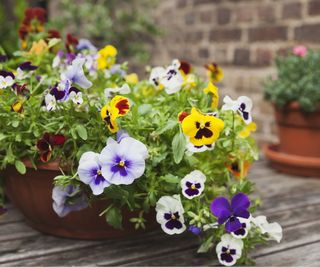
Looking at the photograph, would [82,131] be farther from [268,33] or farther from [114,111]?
[268,33]

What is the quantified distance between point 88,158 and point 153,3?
9.91ft

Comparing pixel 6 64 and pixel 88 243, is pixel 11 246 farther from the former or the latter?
pixel 6 64

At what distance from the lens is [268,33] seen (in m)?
2.96

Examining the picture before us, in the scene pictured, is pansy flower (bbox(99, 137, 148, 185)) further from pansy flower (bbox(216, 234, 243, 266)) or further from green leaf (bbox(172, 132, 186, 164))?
pansy flower (bbox(216, 234, 243, 266))

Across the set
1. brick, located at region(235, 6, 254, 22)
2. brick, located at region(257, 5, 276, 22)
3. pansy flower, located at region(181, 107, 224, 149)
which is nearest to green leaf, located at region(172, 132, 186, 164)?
pansy flower, located at region(181, 107, 224, 149)

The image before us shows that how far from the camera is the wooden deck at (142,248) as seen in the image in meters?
1.28

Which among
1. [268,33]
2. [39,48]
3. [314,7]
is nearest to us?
[39,48]

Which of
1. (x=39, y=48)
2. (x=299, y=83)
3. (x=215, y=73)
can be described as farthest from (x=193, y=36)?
(x=39, y=48)

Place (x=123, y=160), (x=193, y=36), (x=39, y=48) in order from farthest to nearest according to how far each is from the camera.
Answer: (x=193, y=36) → (x=39, y=48) → (x=123, y=160)

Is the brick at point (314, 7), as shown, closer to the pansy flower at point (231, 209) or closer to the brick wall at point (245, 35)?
the brick wall at point (245, 35)

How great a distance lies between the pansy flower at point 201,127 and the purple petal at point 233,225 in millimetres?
193

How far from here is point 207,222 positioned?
1241mm

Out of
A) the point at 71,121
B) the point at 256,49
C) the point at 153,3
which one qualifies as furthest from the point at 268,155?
the point at 153,3

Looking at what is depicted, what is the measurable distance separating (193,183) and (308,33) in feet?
5.75
